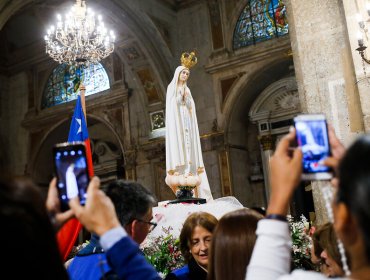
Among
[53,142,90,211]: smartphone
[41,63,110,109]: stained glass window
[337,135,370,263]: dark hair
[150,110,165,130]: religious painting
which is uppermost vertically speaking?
[41,63,110,109]: stained glass window

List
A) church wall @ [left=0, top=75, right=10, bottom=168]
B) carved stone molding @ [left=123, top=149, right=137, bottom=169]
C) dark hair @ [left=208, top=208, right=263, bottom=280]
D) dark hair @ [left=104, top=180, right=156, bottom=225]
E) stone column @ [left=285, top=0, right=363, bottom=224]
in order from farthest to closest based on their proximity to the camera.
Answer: church wall @ [left=0, top=75, right=10, bottom=168] → carved stone molding @ [left=123, top=149, right=137, bottom=169] → stone column @ [left=285, top=0, right=363, bottom=224] → dark hair @ [left=104, top=180, right=156, bottom=225] → dark hair @ [left=208, top=208, right=263, bottom=280]

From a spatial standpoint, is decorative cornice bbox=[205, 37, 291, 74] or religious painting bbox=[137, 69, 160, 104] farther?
religious painting bbox=[137, 69, 160, 104]

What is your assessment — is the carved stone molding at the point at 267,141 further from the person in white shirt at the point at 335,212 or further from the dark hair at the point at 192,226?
the person in white shirt at the point at 335,212

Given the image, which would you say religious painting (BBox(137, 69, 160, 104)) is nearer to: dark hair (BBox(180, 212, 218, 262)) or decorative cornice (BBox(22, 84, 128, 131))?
decorative cornice (BBox(22, 84, 128, 131))

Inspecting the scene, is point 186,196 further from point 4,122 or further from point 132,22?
point 4,122

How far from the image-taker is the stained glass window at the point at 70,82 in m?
14.8

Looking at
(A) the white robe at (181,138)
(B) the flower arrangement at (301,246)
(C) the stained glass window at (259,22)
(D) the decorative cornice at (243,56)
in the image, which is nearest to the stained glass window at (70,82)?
(D) the decorative cornice at (243,56)

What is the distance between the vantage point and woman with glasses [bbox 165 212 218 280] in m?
2.52

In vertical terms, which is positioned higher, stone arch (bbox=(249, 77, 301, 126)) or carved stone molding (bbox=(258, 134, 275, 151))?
stone arch (bbox=(249, 77, 301, 126))

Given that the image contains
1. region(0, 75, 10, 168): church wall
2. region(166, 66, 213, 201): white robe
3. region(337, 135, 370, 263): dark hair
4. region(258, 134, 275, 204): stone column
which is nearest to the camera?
region(337, 135, 370, 263): dark hair

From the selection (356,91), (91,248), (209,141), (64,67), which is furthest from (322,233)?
→ (64,67)

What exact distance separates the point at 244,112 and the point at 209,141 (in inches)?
62.0

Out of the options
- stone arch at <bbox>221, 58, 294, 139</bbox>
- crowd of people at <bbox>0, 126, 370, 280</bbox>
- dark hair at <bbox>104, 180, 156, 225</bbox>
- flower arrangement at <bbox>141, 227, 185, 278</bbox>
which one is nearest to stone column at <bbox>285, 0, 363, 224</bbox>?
flower arrangement at <bbox>141, 227, 185, 278</bbox>

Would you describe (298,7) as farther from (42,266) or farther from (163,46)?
(163,46)
